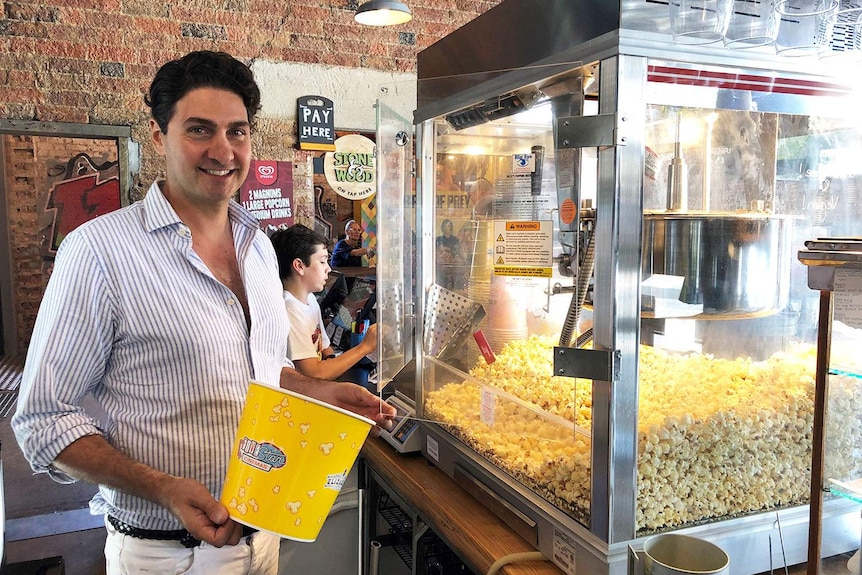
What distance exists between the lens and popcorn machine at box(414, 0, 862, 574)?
113 centimetres

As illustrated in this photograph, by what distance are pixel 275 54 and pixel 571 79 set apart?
2.27 meters

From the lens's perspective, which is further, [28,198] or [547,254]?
[28,198]

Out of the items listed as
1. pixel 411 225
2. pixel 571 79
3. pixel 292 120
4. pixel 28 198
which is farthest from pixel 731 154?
pixel 28 198

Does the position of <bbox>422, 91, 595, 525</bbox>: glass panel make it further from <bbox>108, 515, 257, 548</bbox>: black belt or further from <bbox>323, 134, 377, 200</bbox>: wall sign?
<bbox>323, 134, 377, 200</bbox>: wall sign

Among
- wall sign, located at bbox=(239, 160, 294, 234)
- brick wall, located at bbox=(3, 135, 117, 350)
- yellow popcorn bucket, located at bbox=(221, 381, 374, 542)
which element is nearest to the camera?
yellow popcorn bucket, located at bbox=(221, 381, 374, 542)

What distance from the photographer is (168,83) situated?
1.35 metres

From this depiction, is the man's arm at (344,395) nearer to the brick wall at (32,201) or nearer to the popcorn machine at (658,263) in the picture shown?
the popcorn machine at (658,263)

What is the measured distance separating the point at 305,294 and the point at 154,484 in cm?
Answer: 200

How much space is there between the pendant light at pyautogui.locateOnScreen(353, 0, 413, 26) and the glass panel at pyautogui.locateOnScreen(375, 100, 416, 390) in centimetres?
119

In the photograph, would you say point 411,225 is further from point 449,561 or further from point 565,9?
point 449,561

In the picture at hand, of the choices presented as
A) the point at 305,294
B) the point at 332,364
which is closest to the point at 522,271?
the point at 332,364

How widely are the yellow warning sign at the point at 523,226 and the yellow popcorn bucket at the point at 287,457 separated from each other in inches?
23.1

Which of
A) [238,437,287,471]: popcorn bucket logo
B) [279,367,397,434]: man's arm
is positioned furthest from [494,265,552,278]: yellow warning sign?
[238,437,287,471]: popcorn bucket logo

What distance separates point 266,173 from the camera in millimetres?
3078
